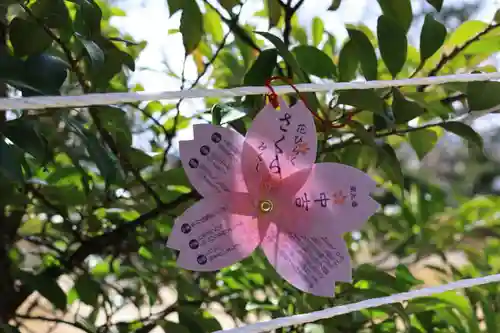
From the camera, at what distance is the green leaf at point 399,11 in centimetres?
43

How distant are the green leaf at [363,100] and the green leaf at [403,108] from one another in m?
0.02

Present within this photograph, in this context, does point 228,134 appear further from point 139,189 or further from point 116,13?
point 116,13

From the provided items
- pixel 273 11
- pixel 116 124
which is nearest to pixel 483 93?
pixel 273 11

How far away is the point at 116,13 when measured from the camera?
0.62 m

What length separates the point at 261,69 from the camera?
39 centimetres

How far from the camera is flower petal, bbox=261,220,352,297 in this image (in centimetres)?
34

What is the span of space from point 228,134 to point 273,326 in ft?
0.34

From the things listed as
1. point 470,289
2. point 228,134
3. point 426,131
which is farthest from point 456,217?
point 228,134

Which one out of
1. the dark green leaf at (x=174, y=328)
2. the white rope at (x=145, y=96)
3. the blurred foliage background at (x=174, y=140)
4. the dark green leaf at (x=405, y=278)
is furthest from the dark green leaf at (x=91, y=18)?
the dark green leaf at (x=405, y=278)

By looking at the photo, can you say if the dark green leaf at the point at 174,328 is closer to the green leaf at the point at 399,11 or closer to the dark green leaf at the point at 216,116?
the dark green leaf at the point at 216,116

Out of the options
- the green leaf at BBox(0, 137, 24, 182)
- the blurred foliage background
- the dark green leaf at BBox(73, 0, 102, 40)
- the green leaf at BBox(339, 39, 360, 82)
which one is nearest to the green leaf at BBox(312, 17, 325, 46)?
the blurred foliage background

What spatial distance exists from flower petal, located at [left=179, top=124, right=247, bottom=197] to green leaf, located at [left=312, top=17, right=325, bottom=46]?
31cm

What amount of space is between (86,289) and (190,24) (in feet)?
0.80

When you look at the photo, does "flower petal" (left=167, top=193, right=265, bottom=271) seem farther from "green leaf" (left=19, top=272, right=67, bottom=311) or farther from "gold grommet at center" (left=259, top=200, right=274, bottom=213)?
"green leaf" (left=19, top=272, right=67, bottom=311)
